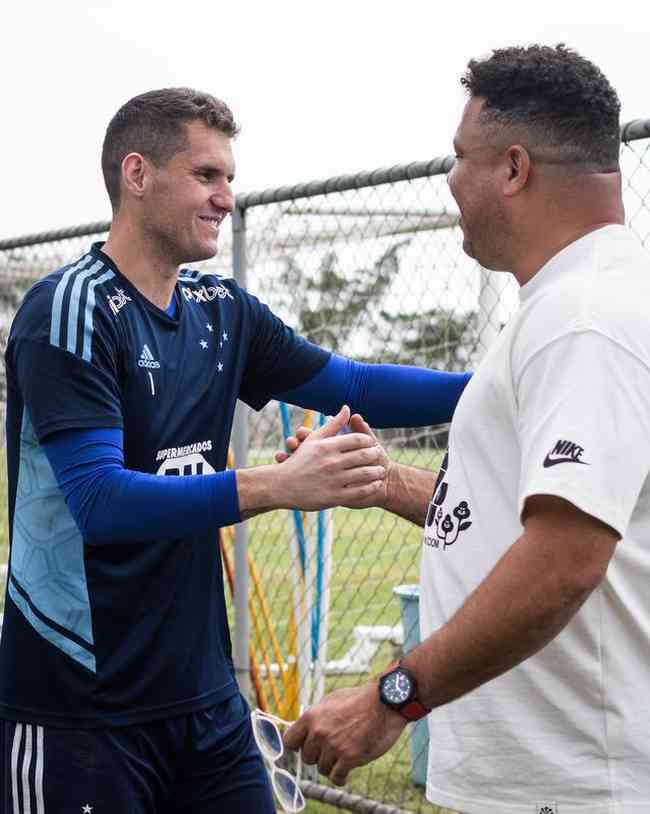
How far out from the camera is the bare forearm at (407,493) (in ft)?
10.4

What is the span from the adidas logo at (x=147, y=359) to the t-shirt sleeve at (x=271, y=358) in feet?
1.48

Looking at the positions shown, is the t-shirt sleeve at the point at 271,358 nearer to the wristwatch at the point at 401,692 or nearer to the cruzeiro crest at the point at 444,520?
the cruzeiro crest at the point at 444,520

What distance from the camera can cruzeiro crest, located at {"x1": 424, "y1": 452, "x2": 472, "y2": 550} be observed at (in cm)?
225

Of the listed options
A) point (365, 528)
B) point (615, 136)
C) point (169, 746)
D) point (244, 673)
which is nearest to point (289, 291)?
point (244, 673)

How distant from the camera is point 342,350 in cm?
773

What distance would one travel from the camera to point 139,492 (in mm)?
2730

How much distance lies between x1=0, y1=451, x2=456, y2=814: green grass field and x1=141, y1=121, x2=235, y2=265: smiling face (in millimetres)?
2527

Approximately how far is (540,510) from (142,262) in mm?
1553

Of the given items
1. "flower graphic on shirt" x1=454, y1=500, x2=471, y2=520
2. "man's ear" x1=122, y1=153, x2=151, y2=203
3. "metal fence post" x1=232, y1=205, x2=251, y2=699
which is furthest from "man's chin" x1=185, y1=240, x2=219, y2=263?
"metal fence post" x1=232, y1=205, x2=251, y2=699

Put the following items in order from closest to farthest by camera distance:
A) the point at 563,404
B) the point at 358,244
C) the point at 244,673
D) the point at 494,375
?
the point at 563,404
the point at 494,375
the point at 244,673
the point at 358,244

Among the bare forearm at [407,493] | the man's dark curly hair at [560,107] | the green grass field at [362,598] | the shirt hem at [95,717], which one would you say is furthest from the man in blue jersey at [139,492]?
the green grass field at [362,598]

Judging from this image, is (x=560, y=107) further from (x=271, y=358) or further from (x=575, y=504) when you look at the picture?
(x=271, y=358)

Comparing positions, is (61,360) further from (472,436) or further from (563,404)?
(563,404)

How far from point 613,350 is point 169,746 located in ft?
5.52
